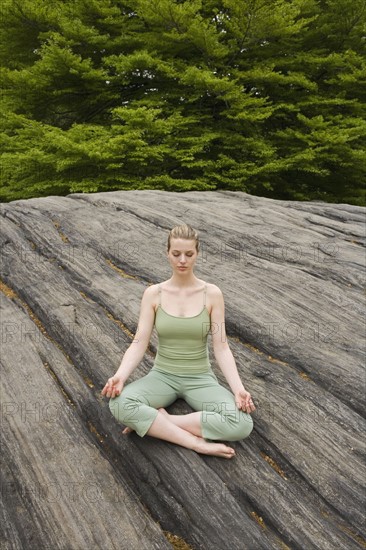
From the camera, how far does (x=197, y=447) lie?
3787 millimetres

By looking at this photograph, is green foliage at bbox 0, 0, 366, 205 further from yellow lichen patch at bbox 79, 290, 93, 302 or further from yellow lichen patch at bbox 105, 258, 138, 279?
yellow lichen patch at bbox 79, 290, 93, 302

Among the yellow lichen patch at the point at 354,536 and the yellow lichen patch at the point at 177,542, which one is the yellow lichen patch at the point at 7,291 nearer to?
the yellow lichen patch at the point at 177,542

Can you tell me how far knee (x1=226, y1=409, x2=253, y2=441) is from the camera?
374 cm

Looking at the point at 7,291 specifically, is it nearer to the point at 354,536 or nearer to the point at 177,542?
the point at 177,542

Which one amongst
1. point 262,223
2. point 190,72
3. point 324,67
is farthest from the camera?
point 324,67

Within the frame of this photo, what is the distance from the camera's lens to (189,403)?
412 cm

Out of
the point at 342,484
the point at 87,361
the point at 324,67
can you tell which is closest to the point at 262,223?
the point at 87,361

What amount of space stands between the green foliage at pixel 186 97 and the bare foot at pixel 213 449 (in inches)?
355

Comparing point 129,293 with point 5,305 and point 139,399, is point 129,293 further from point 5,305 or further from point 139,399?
point 139,399

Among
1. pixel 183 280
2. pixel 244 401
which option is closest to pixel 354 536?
pixel 244 401

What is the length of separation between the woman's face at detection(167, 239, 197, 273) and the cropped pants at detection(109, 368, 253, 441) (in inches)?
40.9

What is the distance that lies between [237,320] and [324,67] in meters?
11.7

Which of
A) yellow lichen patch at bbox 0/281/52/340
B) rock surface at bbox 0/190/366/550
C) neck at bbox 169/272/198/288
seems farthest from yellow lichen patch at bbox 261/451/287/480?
yellow lichen patch at bbox 0/281/52/340

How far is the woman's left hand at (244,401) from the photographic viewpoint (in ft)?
12.2
